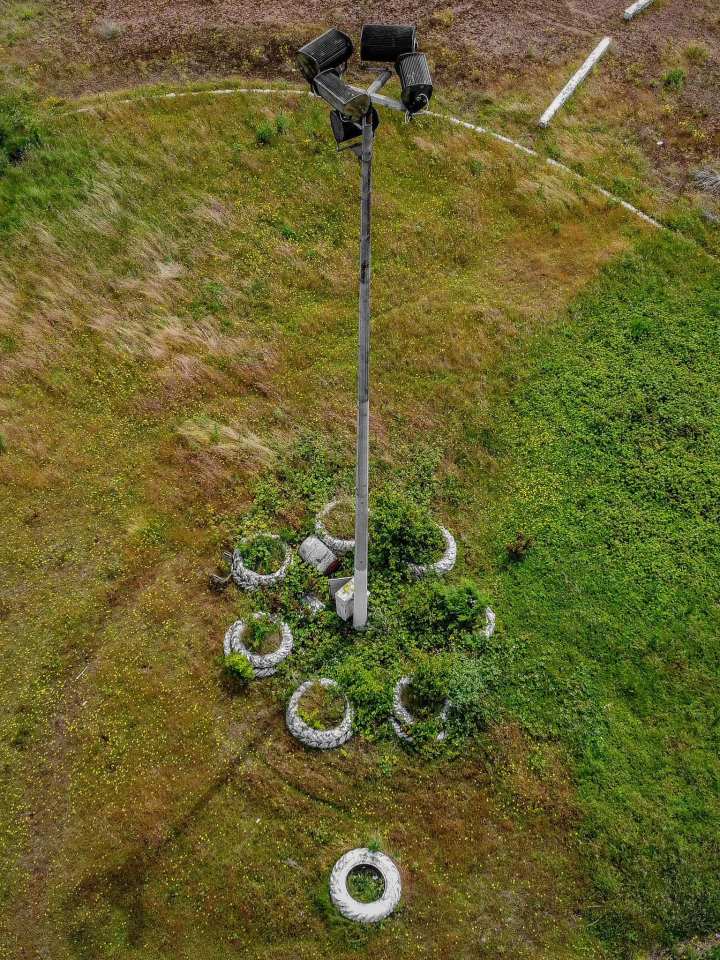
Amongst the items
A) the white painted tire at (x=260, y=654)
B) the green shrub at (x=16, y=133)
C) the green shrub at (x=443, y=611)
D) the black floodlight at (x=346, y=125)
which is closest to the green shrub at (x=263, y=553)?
the white painted tire at (x=260, y=654)

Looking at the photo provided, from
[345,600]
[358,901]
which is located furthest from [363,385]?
[358,901]

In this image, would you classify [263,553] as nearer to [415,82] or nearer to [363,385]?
[363,385]

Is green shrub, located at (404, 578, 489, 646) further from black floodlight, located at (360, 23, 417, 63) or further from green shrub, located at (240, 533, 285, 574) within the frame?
black floodlight, located at (360, 23, 417, 63)

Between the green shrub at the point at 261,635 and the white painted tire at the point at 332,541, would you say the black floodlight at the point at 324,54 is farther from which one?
the green shrub at the point at 261,635

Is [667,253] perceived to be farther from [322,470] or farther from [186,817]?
[186,817]

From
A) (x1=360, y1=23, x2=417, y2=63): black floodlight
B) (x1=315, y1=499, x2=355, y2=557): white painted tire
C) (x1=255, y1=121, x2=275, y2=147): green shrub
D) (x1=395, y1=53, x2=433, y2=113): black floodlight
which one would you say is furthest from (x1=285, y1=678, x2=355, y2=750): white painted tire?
(x1=255, y1=121, x2=275, y2=147): green shrub

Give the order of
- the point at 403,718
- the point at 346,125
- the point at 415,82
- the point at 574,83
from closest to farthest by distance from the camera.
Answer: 1. the point at 415,82
2. the point at 346,125
3. the point at 403,718
4. the point at 574,83
